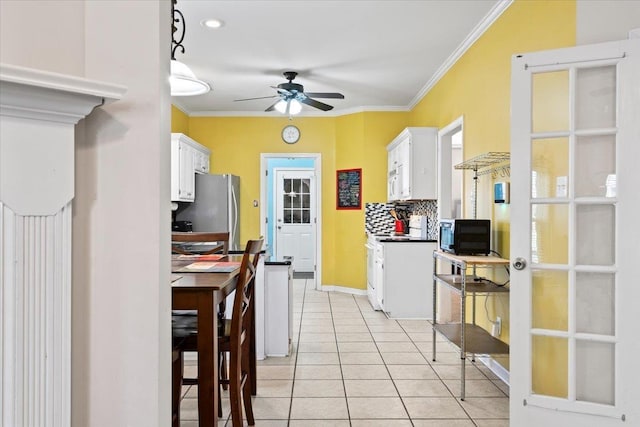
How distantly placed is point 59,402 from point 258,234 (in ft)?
19.1

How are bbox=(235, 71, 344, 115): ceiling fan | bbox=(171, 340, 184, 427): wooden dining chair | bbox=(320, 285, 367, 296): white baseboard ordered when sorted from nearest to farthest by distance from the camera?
bbox=(171, 340, 184, 427): wooden dining chair < bbox=(235, 71, 344, 115): ceiling fan < bbox=(320, 285, 367, 296): white baseboard

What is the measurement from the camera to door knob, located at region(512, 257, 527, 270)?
7.59 feet

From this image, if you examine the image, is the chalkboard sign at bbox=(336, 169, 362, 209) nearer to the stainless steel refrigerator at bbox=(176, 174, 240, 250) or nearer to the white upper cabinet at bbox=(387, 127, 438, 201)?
the white upper cabinet at bbox=(387, 127, 438, 201)

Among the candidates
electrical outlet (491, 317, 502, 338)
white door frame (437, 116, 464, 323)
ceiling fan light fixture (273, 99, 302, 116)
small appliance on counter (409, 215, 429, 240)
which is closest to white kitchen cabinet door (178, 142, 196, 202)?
ceiling fan light fixture (273, 99, 302, 116)

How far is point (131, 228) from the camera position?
918mm

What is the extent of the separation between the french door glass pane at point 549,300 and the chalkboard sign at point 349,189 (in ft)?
13.7

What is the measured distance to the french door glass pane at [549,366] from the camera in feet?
7.41

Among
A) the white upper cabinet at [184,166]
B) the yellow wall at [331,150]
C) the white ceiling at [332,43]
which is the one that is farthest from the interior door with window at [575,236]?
the white upper cabinet at [184,166]

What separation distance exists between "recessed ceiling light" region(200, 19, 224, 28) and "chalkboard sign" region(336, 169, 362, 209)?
326 cm

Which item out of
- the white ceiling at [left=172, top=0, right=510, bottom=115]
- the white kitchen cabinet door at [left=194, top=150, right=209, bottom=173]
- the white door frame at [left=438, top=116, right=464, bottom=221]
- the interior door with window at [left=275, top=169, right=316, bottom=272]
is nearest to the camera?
the white ceiling at [left=172, top=0, right=510, bottom=115]

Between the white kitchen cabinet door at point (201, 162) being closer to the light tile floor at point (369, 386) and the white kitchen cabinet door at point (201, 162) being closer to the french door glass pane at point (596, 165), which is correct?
the light tile floor at point (369, 386)

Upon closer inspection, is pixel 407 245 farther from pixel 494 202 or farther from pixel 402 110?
pixel 402 110

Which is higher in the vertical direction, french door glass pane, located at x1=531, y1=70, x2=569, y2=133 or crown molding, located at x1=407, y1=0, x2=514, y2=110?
crown molding, located at x1=407, y1=0, x2=514, y2=110

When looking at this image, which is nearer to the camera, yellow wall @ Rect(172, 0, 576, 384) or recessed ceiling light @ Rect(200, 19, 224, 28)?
recessed ceiling light @ Rect(200, 19, 224, 28)
